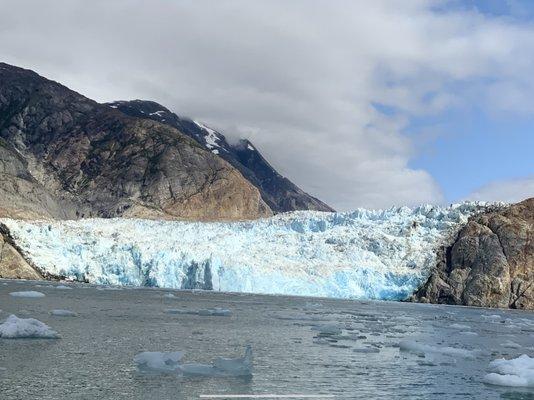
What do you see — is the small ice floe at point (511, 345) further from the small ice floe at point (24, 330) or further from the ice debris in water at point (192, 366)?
the small ice floe at point (24, 330)

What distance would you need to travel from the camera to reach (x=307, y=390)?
13102 mm

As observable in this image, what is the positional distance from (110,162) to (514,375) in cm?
13528

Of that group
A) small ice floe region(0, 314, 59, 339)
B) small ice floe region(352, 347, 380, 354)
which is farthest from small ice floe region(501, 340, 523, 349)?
small ice floe region(0, 314, 59, 339)

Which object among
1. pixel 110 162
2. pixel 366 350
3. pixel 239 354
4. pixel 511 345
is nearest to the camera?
pixel 239 354

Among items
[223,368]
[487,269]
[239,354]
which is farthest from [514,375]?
[487,269]

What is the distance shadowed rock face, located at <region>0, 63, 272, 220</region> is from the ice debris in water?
374 ft

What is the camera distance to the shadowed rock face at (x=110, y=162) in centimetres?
13475

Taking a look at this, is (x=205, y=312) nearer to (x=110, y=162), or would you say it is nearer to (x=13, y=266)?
(x=13, y=266)

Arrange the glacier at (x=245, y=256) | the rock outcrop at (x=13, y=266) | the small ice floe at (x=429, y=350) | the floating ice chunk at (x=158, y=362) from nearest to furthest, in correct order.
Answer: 1. the floating ice chunk at (x=158, y=362)
2. the small ice floe at (x=429, y=350)
3. the glacier at (x=245, y=256)
4. the rock outcrop at (x=13, y=266)

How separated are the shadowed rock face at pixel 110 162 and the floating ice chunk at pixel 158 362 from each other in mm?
113761

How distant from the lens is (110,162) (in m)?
144

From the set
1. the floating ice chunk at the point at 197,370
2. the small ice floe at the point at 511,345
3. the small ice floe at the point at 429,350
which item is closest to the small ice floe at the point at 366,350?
the small ice floe at the point at 429,350

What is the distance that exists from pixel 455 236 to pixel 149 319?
55.0 metres

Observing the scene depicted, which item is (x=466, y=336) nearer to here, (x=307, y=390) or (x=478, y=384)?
(x=478, y=384)
